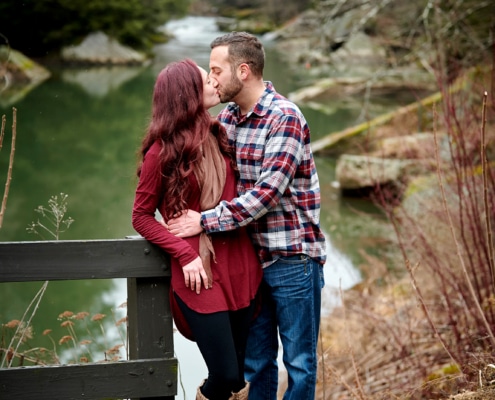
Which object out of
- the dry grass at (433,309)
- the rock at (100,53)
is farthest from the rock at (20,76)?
the dry grass at (433,309)

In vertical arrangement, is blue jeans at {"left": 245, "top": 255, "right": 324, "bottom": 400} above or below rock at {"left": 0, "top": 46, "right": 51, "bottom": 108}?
below

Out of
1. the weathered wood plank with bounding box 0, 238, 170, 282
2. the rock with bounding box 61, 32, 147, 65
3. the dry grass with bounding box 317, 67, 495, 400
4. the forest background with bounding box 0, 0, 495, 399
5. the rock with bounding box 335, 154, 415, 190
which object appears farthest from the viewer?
the rock with bounding box 61, 32, 147, 65

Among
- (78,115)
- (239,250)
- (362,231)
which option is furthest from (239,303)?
(78,115)

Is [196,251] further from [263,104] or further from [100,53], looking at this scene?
[100,53]

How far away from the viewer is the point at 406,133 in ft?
41.0

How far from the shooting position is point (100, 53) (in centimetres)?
2727

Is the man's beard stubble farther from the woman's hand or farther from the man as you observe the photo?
the woman's hand

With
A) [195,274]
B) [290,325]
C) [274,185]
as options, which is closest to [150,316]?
[195,274]

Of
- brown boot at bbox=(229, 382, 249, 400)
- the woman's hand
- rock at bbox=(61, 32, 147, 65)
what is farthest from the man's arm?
rock at bbox=(61, 32, 147, 65)

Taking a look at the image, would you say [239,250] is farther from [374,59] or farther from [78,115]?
[374,59]

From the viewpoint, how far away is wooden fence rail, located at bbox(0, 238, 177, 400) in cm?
237

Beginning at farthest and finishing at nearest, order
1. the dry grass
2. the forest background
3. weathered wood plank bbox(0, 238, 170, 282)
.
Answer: the dry grass, the forest background, weathered wood plank bbox(0, 238, 170, 282)

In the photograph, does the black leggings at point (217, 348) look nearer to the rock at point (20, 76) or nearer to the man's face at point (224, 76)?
the man's face at point (224, 76)

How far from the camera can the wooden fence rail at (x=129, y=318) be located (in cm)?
237
